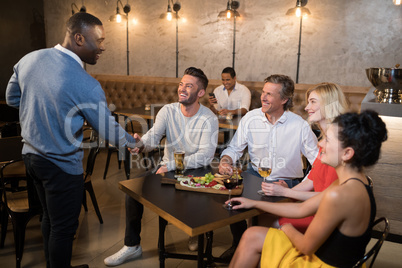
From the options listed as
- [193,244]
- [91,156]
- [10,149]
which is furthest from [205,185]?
[10,149]

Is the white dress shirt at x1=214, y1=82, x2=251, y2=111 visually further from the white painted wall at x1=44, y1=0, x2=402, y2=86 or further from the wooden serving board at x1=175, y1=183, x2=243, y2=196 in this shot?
the wooden serving board at x1=175, y1=183, x2=243, y2=196

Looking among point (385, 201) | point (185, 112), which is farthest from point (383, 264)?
point (185, 112)

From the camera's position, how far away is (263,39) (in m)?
5.55

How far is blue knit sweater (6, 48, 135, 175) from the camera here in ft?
5.86

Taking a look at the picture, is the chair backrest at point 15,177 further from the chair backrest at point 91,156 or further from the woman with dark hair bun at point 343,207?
the woman with dark hair bun at point 343,207

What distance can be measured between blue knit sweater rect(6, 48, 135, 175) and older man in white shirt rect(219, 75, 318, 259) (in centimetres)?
106

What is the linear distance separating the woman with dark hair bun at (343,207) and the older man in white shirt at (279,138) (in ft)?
3.12

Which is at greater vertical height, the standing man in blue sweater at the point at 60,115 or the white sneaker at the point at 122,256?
the standing man in blue sweater at the point at 60,115

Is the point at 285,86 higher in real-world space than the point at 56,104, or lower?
higher

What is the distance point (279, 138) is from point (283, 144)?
0.05m

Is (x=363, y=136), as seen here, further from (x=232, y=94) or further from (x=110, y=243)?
(x=232, y=94)

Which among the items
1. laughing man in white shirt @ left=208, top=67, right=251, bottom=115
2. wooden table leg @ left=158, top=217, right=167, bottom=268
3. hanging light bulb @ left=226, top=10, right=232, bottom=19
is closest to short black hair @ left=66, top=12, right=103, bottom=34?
wooden table leg @ left=158, top=217, right=167, bottom=268

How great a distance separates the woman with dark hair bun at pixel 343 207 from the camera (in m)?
1.34

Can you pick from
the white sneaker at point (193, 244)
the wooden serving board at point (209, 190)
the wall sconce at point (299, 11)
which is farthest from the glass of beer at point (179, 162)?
the wall sconce at point (299, 11)
